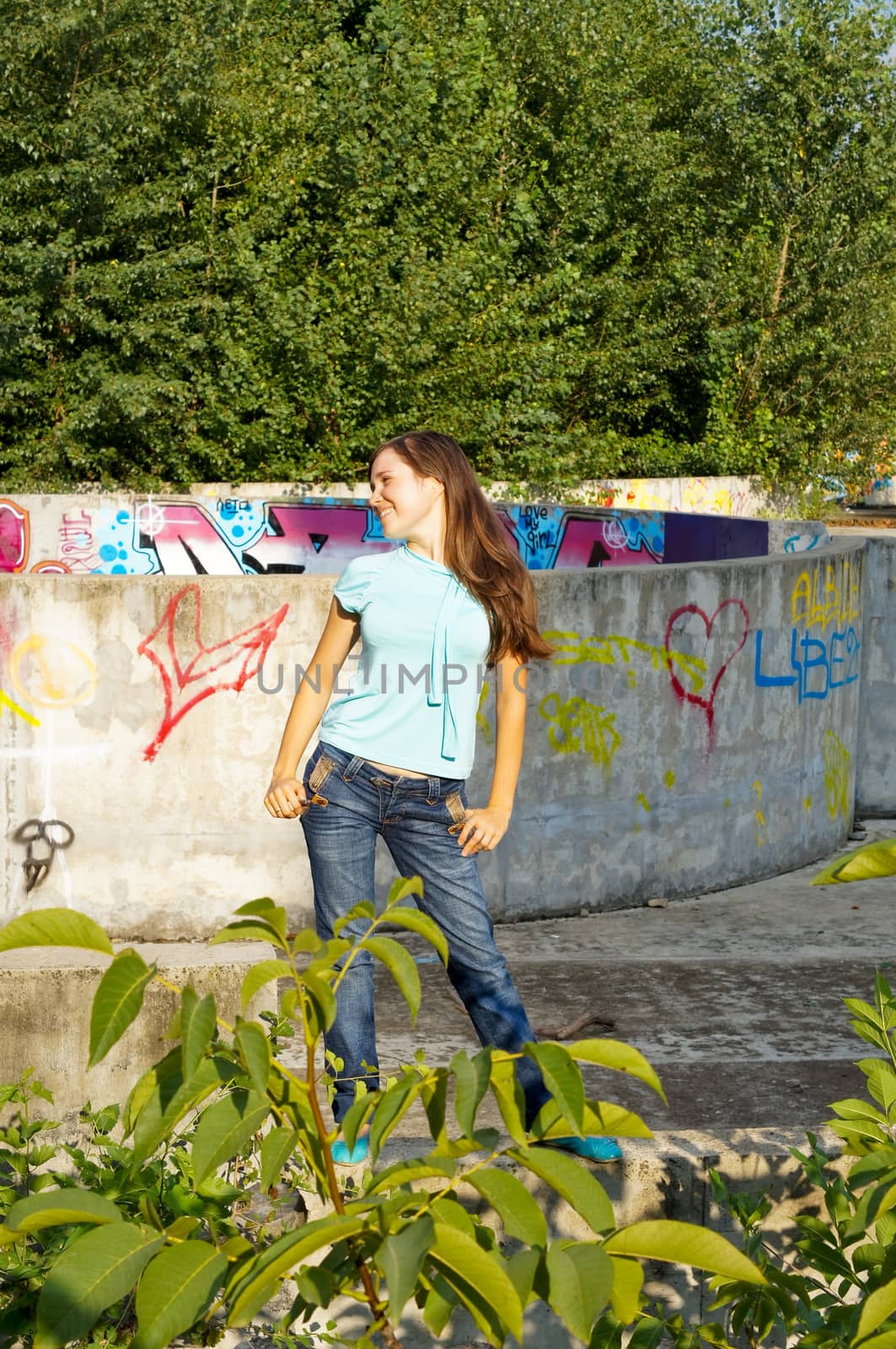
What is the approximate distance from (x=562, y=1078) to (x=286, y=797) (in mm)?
1799

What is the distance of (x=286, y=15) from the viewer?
86.1 ft

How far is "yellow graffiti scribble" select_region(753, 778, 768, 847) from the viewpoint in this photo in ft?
24.8

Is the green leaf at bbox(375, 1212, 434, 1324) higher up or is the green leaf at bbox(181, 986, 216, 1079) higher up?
the green leaf at bbox(181, 986, 216, 1079)

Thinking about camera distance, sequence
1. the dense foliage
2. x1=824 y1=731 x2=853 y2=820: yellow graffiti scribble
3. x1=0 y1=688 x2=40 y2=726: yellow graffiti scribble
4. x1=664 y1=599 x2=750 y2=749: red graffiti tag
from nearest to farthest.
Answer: x1=0 y1=688 x2=40 y2=726: yellow graffiti scribble, x1=664 y1=599 x2=750 y2=749: red graffiti tag, x1=824 y1=731 x2=853 y2=820: yellow graffiti scribble, the dense foliage

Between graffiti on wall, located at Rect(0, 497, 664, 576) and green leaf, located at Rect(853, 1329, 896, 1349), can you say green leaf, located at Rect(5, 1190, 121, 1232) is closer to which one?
green leaf, located at Rect(853, 1329, 896, 1349)

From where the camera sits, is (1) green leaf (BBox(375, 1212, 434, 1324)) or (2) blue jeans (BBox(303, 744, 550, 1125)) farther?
(2) blue jeans (BBox(303, 744, 550, 1125))

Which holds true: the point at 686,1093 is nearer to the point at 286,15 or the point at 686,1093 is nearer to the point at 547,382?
the point at 547,382

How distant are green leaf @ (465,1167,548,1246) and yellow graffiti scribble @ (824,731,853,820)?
691cm

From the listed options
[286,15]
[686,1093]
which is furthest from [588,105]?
[686,1093]

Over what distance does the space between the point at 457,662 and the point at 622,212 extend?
28354mm

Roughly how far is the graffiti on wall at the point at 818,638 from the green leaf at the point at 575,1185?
242 inches

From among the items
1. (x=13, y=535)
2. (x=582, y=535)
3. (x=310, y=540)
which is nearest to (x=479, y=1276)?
(x=582, y=535)

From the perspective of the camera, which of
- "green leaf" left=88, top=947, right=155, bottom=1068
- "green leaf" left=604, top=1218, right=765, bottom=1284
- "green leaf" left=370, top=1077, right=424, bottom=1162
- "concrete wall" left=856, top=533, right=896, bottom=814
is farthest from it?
"concrete wall" left=856, top=533, right=896, bottom=814

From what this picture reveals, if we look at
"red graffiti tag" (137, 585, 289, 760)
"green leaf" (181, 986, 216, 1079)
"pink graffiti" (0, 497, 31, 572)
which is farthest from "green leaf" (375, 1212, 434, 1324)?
"pink graffiti" (0, 497, 31, 572)
